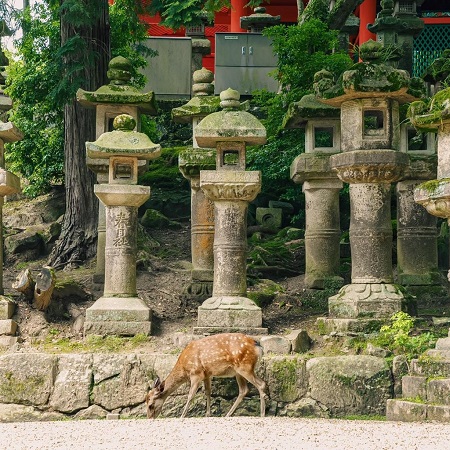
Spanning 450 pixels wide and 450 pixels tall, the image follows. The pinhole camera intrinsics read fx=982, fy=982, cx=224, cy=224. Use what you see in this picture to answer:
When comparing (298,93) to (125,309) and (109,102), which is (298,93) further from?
(125,309)

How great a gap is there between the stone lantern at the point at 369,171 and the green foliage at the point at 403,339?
52 cm

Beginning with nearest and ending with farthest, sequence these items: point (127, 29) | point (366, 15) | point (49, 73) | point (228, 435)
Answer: point (228, 435)
point (49, 73)
point (127, 29)
point (366, 15)

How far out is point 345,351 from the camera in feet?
36.1

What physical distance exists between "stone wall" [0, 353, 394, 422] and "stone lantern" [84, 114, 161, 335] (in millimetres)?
871

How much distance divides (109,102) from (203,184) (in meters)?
2.10

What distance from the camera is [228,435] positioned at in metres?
8.30

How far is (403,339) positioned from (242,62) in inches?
508

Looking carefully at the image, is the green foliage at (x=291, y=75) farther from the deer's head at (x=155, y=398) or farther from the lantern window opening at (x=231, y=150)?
the deer's head at (x=155, y=398)

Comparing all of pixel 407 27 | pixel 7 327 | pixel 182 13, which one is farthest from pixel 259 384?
pixel 407 27

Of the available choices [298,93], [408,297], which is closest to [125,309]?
[408,297]

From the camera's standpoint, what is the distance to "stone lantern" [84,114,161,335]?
1138 cm

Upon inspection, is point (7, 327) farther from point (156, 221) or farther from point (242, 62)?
point (242, 62)

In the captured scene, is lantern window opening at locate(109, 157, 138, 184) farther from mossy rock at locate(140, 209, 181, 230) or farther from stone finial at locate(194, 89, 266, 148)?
mossy rock at locate(140, 209, 181, 230)

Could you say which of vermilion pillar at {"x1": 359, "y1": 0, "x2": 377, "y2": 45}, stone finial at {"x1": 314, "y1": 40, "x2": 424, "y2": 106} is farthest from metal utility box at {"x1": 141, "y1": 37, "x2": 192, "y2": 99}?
stone finial at {"x1": 314, "y1": 40, "x2": 424, "y2": 106}
